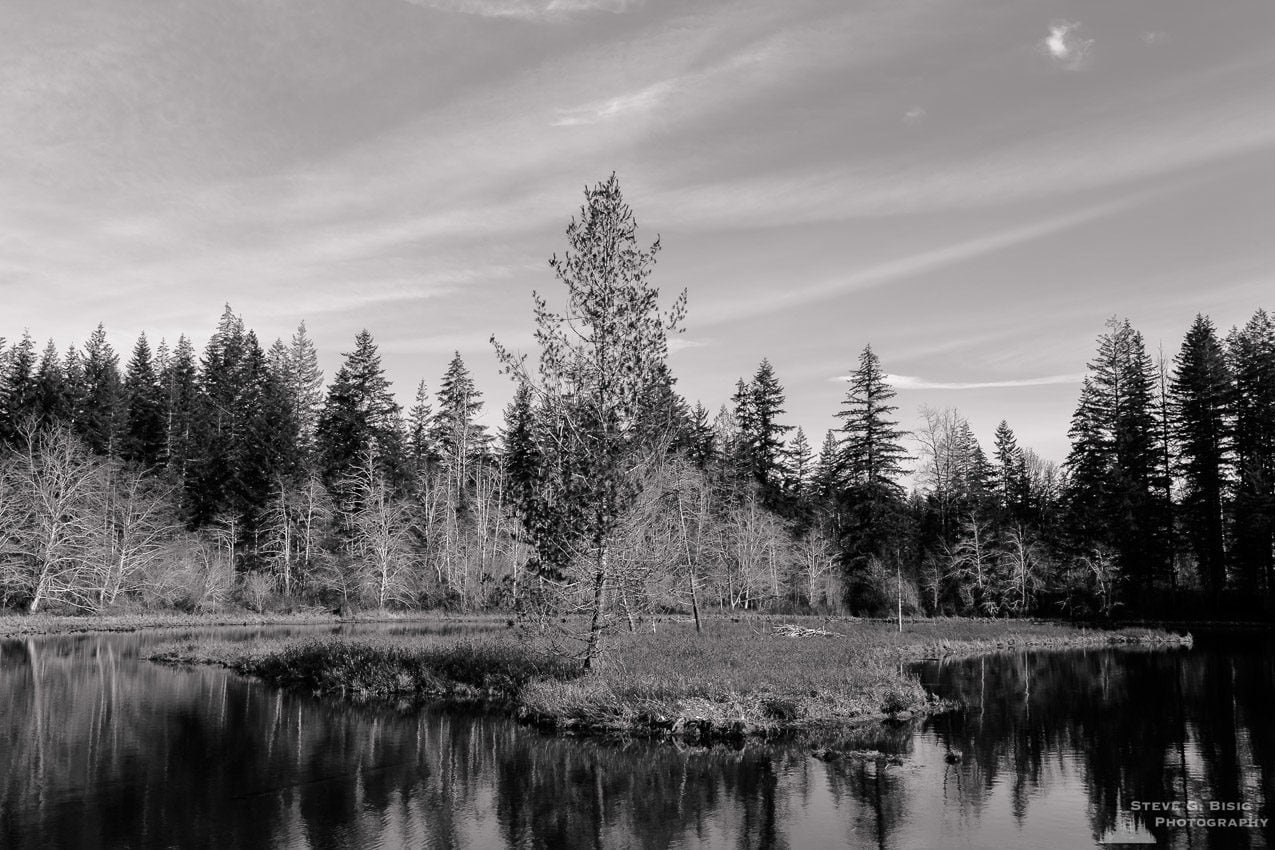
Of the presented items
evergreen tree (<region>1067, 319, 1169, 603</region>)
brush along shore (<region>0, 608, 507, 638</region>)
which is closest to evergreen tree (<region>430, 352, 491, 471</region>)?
brush along shore (<region>0, 608, 507, 638</region>)

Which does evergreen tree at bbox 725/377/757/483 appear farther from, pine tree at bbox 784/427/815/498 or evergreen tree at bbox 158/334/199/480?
evergreen tree at bbox 158/334/199/480

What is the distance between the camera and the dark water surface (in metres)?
12.6

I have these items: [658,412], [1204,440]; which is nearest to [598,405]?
[658,412]

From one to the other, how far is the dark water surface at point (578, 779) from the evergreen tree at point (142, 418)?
53.6 meters

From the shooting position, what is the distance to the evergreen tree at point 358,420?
235 feet

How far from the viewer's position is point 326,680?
27.4 meters

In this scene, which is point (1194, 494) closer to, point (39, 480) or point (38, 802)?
point (38, 802)

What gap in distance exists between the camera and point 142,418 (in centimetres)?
7831

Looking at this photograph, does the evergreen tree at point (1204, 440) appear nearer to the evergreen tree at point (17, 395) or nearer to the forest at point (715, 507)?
the forest at point (715, 507)

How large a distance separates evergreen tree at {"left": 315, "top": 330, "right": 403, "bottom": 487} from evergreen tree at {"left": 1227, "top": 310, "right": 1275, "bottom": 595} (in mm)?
63405

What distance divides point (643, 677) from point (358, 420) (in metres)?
59.0

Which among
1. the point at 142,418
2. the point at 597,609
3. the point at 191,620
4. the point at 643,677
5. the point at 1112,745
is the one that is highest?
the point at 142,418

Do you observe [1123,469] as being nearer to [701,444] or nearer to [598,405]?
[701,444]

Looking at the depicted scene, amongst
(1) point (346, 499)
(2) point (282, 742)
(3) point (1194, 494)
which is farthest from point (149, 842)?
(3) point (1194, 494)
